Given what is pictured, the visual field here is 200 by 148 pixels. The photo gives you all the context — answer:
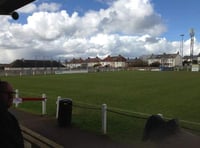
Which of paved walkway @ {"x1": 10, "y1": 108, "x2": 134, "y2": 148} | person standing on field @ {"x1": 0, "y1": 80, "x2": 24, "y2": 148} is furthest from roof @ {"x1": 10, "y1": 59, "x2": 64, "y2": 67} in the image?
person standing on field @ {"x1": 0, "y1": 80, "x2": 24, "y2": 148}

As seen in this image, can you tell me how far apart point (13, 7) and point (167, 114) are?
10559 mm

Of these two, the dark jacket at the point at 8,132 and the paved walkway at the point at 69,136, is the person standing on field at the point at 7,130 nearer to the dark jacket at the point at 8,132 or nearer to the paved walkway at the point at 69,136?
the dark jacket at the point at 8,132

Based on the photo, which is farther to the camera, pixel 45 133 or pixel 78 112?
pixel 78 112

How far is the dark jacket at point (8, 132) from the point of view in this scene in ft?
9.29

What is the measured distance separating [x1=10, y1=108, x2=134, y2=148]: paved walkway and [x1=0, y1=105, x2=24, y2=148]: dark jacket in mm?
6103

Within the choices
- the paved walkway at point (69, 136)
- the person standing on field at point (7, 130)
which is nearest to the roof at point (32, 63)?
the paved walkway at point (69, 136)

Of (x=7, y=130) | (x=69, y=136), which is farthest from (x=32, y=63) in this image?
(x=7, y=130)

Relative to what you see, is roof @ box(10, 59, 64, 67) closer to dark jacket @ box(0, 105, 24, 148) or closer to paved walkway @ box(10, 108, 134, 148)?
paved walkway @ box(10, 108, 134, 148)

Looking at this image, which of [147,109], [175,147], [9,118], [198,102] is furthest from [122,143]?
[198,102]

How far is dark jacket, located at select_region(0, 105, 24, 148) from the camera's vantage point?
2832 mm

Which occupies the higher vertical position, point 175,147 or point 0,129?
point 0,129

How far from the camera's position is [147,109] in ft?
59.7

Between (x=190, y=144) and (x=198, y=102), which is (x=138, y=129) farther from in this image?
(x=198, y=102)

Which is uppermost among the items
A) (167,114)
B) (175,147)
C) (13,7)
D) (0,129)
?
(13,7)
